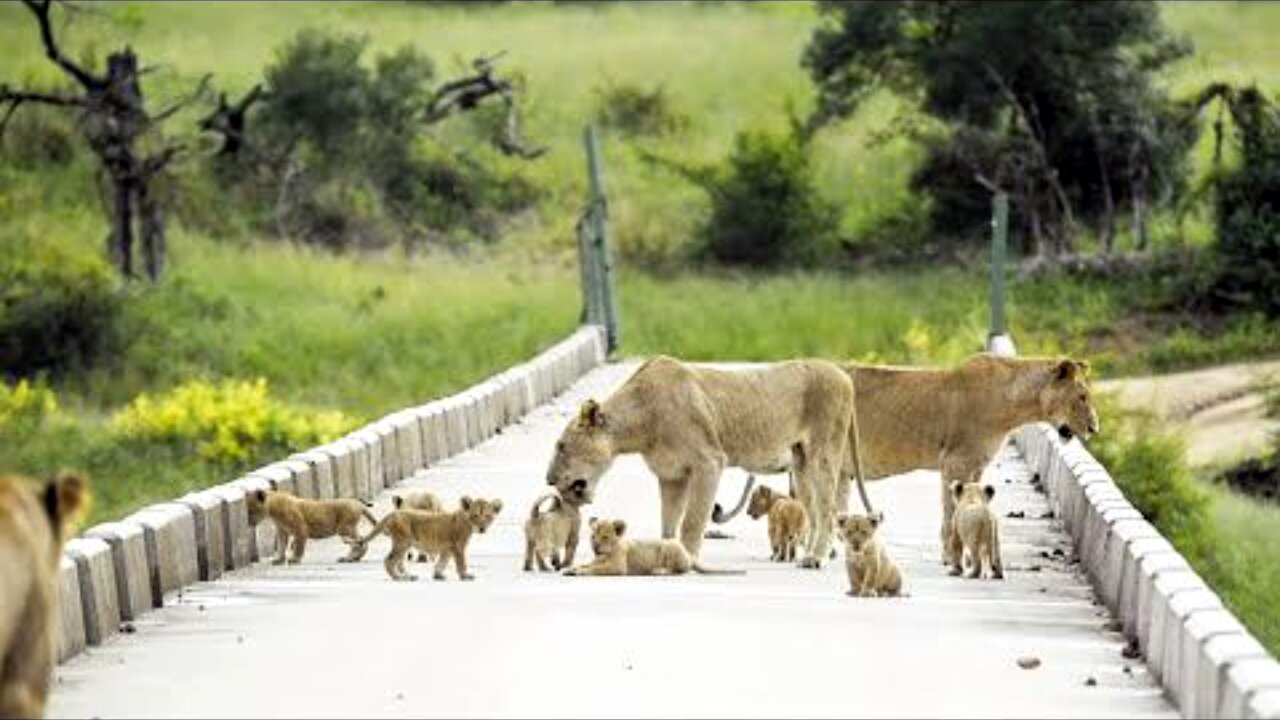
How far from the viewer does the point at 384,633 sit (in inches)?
595

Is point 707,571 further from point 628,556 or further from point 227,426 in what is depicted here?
point 227,426

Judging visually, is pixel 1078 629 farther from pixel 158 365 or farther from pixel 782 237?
pixel 782 237

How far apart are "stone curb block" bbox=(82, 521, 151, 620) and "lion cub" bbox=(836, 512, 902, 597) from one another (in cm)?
322

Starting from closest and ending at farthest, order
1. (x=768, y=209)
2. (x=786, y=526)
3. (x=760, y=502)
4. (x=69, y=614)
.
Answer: (x=69, y=614) → (x=786, y=526) → (x=760, y=502) → (x=768, y=209)

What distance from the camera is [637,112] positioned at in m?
69.7

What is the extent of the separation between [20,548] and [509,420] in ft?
66.2

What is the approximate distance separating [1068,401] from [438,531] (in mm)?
4797

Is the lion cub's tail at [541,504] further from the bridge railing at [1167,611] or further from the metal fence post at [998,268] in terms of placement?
the metal fence post at [998,268]

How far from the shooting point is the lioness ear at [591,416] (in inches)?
731

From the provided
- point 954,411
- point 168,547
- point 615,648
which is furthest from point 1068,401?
point 615,648

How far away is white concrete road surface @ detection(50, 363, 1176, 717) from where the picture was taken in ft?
42.5

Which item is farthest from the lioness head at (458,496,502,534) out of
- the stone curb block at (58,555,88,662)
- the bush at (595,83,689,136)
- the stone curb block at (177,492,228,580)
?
the bush at (595,83,689,136)

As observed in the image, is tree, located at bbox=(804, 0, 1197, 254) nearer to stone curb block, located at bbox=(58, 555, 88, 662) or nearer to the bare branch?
the bare branch

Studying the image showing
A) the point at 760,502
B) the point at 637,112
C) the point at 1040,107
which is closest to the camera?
the point at 760,502
